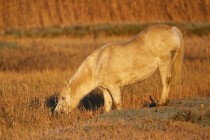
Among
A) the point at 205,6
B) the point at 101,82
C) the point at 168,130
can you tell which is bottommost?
the point at 168,130

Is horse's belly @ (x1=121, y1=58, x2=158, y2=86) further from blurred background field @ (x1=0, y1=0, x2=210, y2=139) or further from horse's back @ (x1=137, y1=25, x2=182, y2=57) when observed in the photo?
blurred background field @ (x1=0, y1=0, x2=210, y2=139)

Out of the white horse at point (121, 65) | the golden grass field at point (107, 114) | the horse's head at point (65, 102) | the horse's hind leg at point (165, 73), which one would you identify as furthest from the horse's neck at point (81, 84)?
the horse's hind leg at point (165, 73)

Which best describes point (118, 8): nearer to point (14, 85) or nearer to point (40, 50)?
point (40, 50)

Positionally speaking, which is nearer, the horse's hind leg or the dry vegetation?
the horse's hind leg

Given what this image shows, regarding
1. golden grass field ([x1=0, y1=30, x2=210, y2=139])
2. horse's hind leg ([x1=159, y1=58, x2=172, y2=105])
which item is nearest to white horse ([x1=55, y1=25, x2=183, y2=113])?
horse's hind leg ([x1=159, y1=58, x2=172, y2=105])

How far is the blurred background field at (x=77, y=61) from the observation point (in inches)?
397

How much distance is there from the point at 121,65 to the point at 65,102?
1478 millimetres

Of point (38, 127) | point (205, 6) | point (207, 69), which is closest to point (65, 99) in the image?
point (38, 127)

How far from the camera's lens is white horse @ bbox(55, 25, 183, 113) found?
39.8ft

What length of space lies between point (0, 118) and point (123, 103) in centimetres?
Answer: 370

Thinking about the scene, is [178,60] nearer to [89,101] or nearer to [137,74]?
[137,74]

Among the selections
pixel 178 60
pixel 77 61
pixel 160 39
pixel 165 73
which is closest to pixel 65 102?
pixel 165 73

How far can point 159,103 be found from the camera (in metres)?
12.6

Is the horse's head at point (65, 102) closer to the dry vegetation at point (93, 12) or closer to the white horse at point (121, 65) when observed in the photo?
the white horse at point (121, 65)
